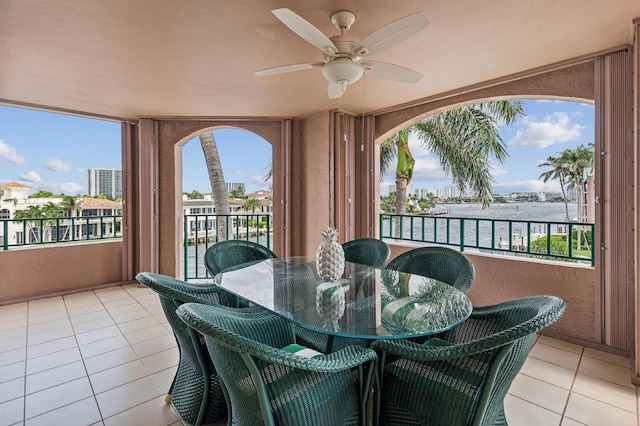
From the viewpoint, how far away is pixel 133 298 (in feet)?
13.1

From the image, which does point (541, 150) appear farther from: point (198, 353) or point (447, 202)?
point (198, 353)

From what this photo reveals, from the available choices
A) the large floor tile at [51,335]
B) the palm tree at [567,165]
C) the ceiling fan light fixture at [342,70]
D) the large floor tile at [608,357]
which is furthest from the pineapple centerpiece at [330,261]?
the palm tree at [567,165]

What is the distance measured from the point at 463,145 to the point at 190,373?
6856 millimetres

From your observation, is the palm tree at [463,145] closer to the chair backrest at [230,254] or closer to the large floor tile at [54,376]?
the chair backrest at [230,254]

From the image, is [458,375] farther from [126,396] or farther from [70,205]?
[70,205]

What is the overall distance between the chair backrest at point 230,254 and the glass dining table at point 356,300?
0.42 meters

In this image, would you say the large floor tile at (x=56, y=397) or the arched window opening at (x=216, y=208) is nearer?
the large floor tile at (x=56, y=397)

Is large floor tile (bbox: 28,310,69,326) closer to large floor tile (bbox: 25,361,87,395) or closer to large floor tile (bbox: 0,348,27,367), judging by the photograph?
large floor tile (bbox: 0,348,27,367)

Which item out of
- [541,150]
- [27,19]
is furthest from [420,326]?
[541,150]

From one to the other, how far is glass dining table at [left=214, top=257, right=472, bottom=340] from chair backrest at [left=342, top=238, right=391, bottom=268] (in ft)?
1.45

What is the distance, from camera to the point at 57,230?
4414 millimetres

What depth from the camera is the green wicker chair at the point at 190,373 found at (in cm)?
160

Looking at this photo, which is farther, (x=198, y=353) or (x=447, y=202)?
(x=447, y=202)

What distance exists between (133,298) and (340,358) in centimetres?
372
